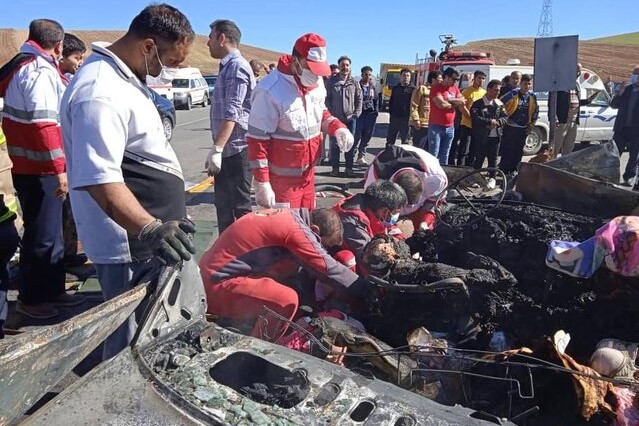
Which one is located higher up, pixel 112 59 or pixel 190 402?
pixel 112 59

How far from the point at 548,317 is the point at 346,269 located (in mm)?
1140

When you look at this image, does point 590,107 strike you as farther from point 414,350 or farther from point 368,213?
point 414,350

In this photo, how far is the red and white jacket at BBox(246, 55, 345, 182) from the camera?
12.9 ft

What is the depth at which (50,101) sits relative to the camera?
379 centimetres

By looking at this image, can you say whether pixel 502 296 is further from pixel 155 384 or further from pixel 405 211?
pixel 155 384

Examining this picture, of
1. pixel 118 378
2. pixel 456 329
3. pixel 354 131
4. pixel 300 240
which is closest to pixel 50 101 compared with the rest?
pixel 300 240

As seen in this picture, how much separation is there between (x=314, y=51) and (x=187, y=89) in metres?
22.7

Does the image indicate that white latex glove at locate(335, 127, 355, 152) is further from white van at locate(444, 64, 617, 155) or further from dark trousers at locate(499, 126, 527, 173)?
white van at locate(444, 64, 617, 155)

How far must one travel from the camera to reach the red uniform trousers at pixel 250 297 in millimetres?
3010

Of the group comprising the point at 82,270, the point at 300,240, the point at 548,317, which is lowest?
the point at 82,270

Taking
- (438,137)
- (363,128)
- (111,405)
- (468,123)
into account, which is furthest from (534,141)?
(111,405)

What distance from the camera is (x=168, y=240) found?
189 centimetres

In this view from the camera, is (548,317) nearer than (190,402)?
No

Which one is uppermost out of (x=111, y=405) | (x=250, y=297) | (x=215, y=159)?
(x=215, y=159)
